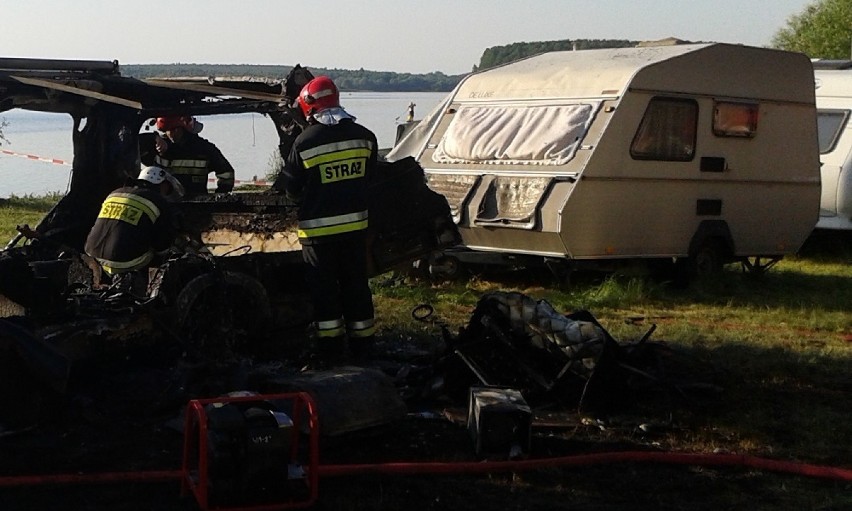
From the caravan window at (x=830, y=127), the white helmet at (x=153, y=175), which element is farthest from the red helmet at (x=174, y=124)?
the caravan window at (x=830, y=127)

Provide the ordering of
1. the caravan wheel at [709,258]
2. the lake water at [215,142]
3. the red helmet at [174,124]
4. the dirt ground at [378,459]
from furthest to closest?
1. the lake water at [215,142]
2. the caravan wheel at [709,258]
3. the red helmet at [174,124]
4. the dirt ground at [378,459]

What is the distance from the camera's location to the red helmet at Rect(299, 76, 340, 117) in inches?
293

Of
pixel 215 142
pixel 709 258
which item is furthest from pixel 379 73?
pixel 709 258

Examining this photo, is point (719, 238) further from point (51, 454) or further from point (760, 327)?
point (51, 454)

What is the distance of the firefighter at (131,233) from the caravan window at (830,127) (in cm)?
1016

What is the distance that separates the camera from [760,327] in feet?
32.9

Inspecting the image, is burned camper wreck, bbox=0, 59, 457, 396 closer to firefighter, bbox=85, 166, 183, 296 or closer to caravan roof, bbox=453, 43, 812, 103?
firefighter, bbox=85, 166, 183, 296

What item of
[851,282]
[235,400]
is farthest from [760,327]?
[235,400]

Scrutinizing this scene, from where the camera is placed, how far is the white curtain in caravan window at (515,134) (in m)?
10.8

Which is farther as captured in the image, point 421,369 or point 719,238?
point 719,238

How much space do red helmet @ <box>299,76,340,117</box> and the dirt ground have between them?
172 centimetres

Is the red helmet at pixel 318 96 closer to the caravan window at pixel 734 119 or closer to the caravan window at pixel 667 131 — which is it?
the caravan window at pixel 667 131

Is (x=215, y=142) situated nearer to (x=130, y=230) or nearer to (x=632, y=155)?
(x=632, y=155)

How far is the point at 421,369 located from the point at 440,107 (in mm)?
5665
